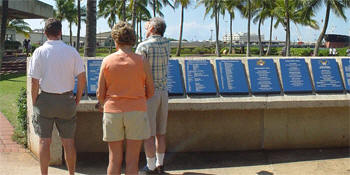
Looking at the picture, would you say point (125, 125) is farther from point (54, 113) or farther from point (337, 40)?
point (337, 40)

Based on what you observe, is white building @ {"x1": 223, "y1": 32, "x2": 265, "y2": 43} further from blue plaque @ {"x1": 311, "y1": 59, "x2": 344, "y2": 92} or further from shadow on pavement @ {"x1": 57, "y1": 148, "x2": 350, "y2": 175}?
shadow on pavement @ {"x1": 57, "y1": 148, "x2": 350, "y2": 175}

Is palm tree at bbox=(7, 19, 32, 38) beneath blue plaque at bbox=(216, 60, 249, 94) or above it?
above

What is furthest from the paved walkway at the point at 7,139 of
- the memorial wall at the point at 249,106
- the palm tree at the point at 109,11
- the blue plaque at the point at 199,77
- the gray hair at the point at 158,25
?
the palm tree at the point at 109,11

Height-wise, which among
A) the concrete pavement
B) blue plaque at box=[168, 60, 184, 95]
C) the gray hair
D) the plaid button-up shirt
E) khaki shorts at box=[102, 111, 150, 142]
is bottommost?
the concrete pavement

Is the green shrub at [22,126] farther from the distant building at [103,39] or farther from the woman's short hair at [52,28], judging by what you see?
the distant building at [103,39]

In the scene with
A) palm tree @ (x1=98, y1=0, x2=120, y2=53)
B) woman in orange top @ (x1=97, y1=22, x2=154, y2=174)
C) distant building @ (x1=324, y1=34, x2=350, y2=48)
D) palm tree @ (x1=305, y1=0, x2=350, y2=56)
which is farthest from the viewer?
distant building @ (x1=324, y1=34, x2=350, y2=48)

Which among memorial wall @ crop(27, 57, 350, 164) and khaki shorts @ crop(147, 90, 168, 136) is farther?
memorial wall @ crop(27, 57, 350, 164)

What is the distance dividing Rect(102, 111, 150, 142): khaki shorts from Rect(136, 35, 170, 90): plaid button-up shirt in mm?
841

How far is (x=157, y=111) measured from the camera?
13.8ft

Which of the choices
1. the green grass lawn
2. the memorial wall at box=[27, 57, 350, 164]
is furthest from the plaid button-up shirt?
the green grass lawn

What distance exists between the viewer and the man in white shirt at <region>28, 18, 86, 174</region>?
3561mm

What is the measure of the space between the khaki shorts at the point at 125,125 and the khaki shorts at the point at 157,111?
73 centimetres

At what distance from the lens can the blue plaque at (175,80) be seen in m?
4.91

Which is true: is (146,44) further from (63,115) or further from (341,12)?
(341,12)
